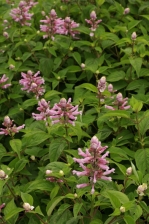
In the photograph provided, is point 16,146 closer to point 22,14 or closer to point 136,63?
point 136,63

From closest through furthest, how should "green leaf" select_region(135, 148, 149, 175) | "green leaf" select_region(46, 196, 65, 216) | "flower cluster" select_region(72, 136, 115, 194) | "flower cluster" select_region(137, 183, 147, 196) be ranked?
1. "flower cluster" select_region(72, 136, 115, 194)
2. "flower cluster" select_region(137, 183, 147, 196)
3. "green leaf" select_region(46, 196, 65, 216)
4. "green leaf" select_region(135, 148, 149, 175)

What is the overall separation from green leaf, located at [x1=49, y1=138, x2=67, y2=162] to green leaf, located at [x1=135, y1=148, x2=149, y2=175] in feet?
1.58

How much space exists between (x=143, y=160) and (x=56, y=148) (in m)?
0.57

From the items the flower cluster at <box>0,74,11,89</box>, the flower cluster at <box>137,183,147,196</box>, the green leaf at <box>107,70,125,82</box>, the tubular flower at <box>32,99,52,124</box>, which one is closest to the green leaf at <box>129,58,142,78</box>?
the green leaf at <box>107,70,125,82</box>

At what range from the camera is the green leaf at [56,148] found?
7.62ft

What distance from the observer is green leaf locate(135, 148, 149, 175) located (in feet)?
7.58

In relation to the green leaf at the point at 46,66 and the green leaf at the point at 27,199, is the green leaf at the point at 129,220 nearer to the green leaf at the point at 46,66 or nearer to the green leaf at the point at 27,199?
the green leaf at the point at 27,199

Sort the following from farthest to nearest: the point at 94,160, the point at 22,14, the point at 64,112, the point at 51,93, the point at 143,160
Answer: the point at 22,14 → the point at 51,93 → the point at 143,160 → the point at 64,112 → the point at 94,160

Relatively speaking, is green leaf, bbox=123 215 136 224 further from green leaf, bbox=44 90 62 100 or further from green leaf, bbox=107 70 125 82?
green leaf, bbox=107 70 125 82

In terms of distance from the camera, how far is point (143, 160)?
2340 millimetres

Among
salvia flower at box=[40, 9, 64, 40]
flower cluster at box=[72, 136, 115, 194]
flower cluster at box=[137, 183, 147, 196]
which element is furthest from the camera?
salvia flower at box=[40, 9, 64, 40]

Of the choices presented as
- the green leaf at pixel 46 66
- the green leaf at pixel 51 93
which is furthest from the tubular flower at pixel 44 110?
the green leaf at pixel 46 66

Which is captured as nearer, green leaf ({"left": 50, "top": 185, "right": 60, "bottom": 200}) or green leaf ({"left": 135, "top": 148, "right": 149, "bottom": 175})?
green leaf ({"left": 50, "top": 185, "right": 60, "bottom": 200})

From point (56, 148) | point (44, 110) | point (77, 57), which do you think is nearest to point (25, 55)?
point (77, 57)
